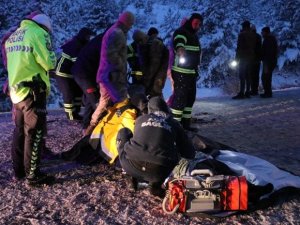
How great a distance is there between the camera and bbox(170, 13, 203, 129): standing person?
690 centimetres

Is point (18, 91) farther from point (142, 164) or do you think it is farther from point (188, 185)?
point (188, 185)

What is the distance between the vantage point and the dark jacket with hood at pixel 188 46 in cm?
688

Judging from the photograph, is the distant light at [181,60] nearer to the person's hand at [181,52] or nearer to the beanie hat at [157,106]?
the person's hand at [181,52]

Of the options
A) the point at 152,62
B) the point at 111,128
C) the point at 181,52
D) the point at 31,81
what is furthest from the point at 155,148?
the point at 152,62

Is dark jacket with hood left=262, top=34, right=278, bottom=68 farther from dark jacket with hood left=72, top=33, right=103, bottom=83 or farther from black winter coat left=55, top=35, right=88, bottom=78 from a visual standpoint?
dark jacket with hood left=72, top=33, right=103, bottom=83

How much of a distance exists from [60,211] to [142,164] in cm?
81

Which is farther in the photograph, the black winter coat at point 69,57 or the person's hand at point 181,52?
the black winter coat at point 69,57

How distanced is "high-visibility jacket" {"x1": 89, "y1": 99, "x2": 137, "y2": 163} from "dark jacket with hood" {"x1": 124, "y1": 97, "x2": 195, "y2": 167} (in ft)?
2.53

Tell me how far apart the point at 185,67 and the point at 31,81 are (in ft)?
9.87

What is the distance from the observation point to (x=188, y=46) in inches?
275

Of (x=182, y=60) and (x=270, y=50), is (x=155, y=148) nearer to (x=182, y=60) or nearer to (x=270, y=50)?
(x=182, y=60)

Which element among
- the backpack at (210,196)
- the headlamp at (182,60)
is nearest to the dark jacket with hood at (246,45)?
the headlamp at (182,60)

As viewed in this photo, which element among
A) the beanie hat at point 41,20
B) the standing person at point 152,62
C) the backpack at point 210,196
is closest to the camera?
the backpack at point 210,196

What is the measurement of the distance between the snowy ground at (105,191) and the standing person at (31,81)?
32 centimetres
